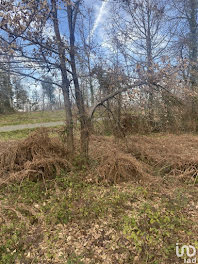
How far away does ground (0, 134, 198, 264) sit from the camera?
6.57ft

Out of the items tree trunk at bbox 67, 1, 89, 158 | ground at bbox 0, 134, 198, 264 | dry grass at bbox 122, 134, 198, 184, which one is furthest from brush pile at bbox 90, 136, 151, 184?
tree trunk at bbox 67, 1, 89, 158

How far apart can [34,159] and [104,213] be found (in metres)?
1.92

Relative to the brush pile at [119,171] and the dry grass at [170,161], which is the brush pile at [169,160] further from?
the brush pile at [119,171]

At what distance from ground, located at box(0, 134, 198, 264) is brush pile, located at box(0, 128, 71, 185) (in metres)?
0.18

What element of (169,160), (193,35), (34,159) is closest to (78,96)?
(34,159)

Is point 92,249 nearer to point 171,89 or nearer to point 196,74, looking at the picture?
point 171,89

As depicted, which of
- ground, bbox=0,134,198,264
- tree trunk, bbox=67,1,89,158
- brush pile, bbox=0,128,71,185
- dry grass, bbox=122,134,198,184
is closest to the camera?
ground, bbox=0,134,198,264

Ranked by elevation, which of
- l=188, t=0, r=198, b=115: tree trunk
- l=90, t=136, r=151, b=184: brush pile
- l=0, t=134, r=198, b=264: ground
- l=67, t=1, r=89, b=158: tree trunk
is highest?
l=188, t=0, r=198, b=115: tree trunk

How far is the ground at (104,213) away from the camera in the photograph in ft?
6.57

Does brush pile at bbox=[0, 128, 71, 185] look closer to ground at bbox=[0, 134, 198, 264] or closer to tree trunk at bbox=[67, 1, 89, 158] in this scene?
ground at bbox=[0, 134, 198, 264]

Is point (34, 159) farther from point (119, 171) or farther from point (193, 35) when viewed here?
point (193, 35)

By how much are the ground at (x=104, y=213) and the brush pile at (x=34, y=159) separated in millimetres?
182

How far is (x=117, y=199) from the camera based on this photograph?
293cm

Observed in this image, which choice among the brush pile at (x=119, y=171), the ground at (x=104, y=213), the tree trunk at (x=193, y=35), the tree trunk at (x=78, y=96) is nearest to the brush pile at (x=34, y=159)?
the ground at (x=104, y=213)
